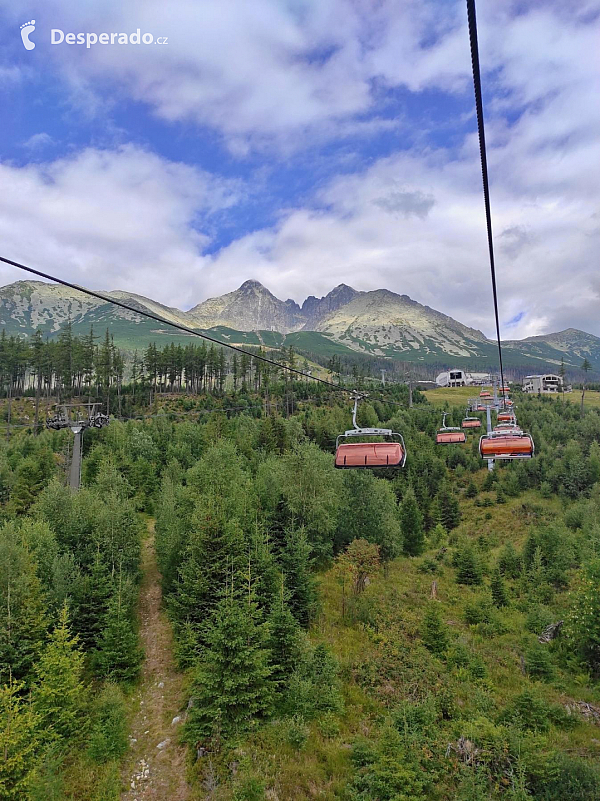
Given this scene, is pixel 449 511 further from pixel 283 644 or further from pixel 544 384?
pixel 544 384

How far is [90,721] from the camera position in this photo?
763 inches

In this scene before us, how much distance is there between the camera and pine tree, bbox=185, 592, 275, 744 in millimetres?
19297

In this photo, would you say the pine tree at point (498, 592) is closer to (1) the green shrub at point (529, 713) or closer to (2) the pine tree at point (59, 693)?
(1) the green shrub at point (529, 713)

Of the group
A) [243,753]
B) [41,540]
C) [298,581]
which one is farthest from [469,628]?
[41,540]

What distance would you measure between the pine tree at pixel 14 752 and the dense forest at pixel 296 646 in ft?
0.34

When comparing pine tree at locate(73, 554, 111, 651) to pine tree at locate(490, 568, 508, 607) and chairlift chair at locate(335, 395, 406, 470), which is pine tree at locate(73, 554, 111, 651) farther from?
pine tree at locate(490, 568, 508, 607)

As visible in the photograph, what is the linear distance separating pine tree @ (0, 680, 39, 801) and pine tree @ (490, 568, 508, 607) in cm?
3304

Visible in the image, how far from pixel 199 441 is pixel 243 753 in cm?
4829

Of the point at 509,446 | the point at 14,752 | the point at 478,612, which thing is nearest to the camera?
the point at 14,752

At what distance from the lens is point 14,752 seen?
15.8m

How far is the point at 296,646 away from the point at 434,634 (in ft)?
32.4

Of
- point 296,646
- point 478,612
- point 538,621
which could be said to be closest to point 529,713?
point 296,646

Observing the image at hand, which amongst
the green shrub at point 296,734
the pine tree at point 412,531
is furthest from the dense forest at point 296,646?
the pine tree at point 412,531

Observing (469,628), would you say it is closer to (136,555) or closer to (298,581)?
(298,581)
